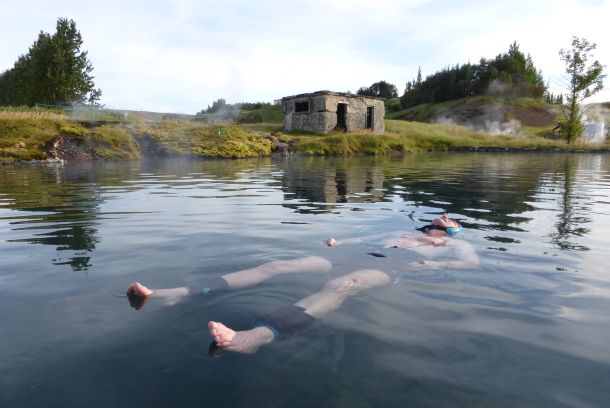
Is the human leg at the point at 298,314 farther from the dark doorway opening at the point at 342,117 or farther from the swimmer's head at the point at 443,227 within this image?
the dark doorway opening at the point at 342,117

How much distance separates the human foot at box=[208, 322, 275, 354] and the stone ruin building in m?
35.6

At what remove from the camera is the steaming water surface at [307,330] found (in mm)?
2572

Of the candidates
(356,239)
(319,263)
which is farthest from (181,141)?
(319,263)

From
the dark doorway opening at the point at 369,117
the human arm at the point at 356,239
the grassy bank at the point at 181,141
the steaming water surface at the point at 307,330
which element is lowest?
the steaming water surface at the point at 307,330

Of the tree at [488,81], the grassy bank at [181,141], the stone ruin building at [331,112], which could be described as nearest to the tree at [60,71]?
the grassy bank at [181,141]

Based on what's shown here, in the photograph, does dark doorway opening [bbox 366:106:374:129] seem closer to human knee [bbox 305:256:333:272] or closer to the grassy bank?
the grassy bank

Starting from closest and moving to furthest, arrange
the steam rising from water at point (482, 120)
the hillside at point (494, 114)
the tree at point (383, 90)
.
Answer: the steam rising from water at point (482, 120)
the hillside at point (494, 114)
the tree at point (383, 90)

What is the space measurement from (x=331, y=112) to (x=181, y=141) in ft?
48.7

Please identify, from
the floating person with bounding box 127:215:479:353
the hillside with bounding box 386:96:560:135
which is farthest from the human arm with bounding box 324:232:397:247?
the hillside with bounding box 386:96:560:135

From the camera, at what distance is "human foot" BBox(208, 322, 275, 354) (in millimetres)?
3021

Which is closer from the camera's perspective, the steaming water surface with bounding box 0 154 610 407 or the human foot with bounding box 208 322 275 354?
the steaming water surface with bounding box 0 154 610 407

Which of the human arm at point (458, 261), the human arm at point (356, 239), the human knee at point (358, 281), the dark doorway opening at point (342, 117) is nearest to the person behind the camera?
the human knee at point (358, 281)

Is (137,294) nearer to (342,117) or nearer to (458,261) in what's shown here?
(458,261)

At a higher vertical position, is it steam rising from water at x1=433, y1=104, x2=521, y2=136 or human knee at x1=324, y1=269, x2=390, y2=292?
steam rising from water at x1=433, y1=104, x2=521, y2=136
